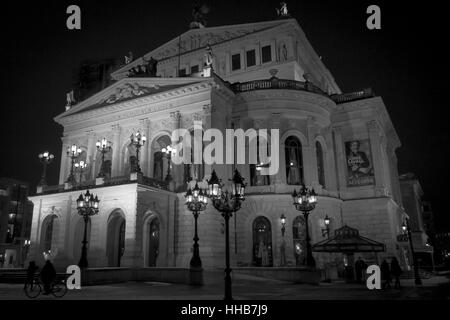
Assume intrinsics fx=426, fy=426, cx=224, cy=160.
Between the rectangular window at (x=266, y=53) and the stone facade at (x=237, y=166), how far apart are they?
11 centimetres

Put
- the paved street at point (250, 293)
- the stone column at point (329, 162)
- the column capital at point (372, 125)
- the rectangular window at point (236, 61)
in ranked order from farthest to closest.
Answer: the rectangular window at point (236, 61), the column capital at point (372, 125), the stone column at point (329, 162), the paved street at point (250, 293)

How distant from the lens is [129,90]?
1474 inches

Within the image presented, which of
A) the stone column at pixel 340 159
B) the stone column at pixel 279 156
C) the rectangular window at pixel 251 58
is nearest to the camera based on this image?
the stone column at pixel 279 156

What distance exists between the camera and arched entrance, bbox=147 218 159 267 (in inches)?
1364

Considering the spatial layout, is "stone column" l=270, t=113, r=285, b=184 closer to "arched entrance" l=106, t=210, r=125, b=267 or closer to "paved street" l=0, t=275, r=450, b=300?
"paved street" l=0, t=275, r=450, b=300

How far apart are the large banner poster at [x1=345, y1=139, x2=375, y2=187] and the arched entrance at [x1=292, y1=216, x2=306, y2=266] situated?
7.36 metres

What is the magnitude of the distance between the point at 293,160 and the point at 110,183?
1529 cm

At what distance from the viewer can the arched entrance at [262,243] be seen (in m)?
33.1

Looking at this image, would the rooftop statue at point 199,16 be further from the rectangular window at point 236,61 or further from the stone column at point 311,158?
the stone column at point 311,158

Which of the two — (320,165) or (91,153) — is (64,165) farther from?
(320,165)

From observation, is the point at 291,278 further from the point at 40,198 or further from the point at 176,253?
the point at 40,198

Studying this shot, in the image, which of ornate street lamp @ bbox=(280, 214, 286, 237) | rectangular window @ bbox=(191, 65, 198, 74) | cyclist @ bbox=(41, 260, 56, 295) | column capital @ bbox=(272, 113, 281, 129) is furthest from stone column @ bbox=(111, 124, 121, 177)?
cyclist @ bbox=(41, 260, 56, 295)

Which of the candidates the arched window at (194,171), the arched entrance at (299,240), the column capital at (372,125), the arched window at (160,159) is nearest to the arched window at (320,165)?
the column capital at (372,125)
